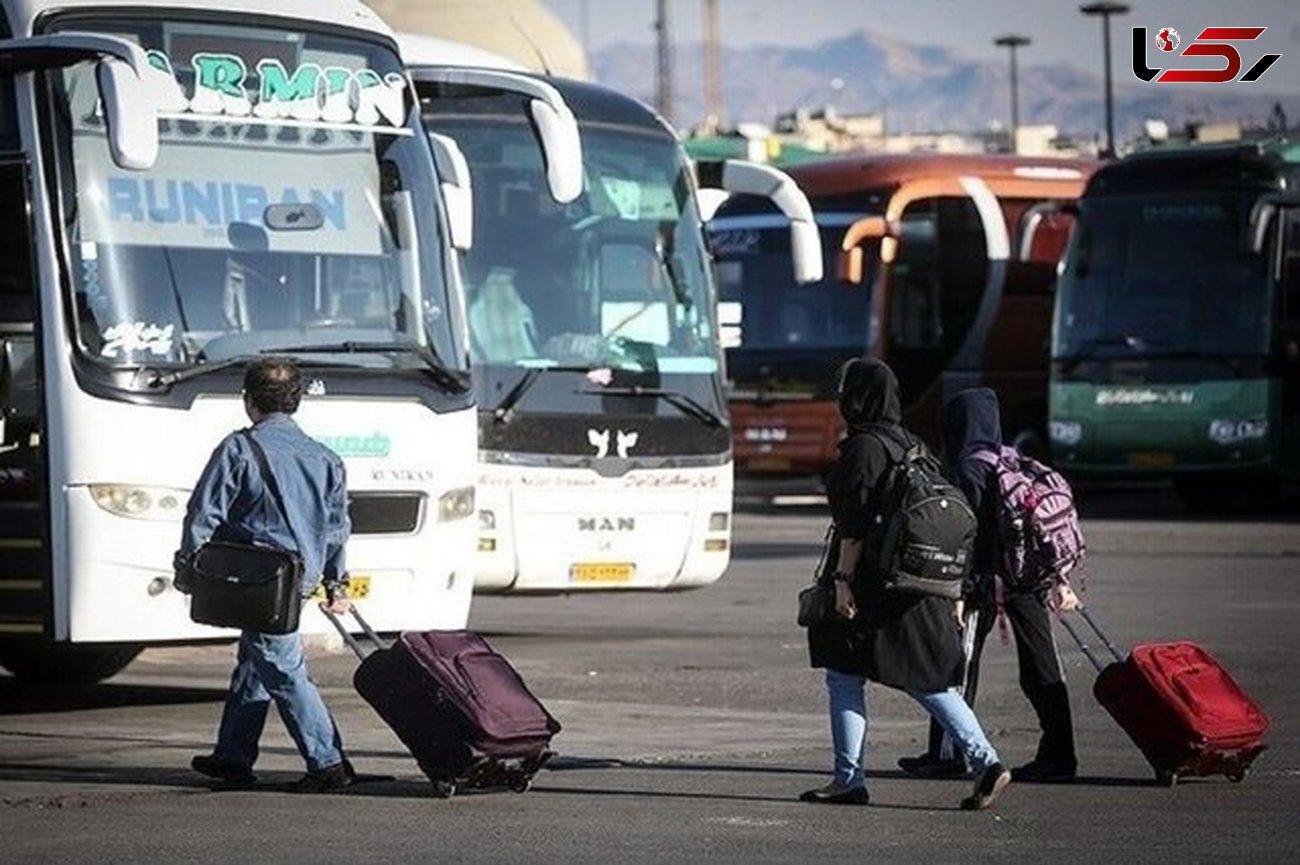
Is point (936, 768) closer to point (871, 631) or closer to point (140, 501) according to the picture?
point (871, 631)

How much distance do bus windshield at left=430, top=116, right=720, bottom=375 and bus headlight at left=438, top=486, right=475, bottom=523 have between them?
2709 mm

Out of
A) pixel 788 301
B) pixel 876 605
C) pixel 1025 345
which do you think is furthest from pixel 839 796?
pixel 1025 345

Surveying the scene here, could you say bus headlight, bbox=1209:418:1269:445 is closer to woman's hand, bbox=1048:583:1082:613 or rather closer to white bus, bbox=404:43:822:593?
white bus, bbox=404:43:822:593

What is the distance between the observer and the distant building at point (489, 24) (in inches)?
3034

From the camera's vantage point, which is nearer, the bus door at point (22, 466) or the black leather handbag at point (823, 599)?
the black leather handbag at point (823, 599)

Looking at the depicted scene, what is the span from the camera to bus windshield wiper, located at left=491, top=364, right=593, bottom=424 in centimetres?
1945

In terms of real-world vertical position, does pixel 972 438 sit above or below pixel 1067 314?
above

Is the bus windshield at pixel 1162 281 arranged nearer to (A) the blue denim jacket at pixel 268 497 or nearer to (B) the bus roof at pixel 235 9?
(B) the bus roof at pixel 235 9

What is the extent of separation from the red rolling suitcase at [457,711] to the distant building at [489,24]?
59319 mm

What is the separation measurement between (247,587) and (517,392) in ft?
22.0

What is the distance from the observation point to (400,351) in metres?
16.6

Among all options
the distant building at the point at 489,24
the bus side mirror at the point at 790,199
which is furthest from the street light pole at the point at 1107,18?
the bus side mirror at the point at 790,199

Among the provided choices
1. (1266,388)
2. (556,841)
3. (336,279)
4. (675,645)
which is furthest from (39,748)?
(1266,388)

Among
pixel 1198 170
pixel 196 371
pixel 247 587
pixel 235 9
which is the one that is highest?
pixel 235 9
